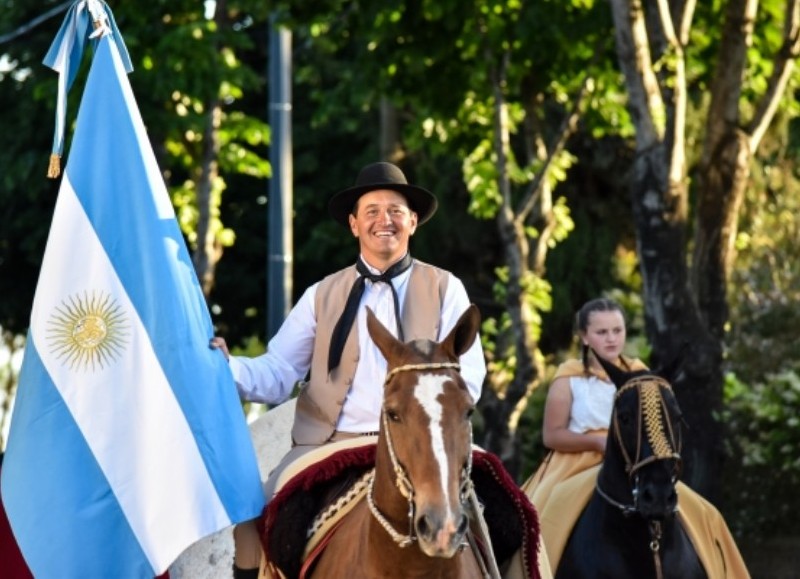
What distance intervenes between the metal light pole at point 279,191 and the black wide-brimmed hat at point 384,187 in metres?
9.80

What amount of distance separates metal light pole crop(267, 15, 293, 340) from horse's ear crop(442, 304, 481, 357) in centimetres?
1127

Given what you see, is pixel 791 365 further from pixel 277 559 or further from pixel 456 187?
pixel 277 559

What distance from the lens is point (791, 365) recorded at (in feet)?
70.4

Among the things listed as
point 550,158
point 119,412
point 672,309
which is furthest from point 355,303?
point 550,158

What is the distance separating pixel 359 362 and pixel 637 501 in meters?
2.74

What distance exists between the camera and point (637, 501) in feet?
36.1

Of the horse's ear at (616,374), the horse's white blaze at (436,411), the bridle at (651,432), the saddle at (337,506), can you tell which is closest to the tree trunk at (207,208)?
the horse's ear at (616,374)

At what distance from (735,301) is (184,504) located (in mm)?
16390

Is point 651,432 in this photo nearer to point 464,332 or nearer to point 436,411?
point 464,332

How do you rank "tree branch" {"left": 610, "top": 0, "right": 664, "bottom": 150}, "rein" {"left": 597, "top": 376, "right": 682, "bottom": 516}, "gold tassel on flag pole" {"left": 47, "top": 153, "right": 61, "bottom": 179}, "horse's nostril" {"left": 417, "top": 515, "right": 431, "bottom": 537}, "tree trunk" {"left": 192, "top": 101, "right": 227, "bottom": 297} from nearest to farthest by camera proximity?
"horse's nostril" {"left": 417, "top": 515, "right": 431, "bottom": 537} → "gold tassel on flag pole" {"left": 47, "top": 153, "right": 61, "bottom": 179} → "rein" {"left": 597, "top": 376, "right": 682, "bottom": 516} → "tree branch" {"left": 610, "top": 0, "right": 664, "bottom": 150} → "tree trunk" {"left": 192, "top": 101, "right": 227, "bottom": 297}

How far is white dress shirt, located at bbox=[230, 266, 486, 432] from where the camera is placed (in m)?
8.79

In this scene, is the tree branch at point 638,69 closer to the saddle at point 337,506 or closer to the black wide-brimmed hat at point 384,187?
the black wide-brimmed hat at point 384,187

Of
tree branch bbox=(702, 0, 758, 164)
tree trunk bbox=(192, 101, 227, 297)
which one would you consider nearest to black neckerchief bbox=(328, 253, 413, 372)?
tree branch bbox=(702, 0, 758, 164)

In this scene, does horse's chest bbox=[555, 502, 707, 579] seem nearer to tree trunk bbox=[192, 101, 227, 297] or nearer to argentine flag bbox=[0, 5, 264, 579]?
argentine flag bbox=[0, 5, 264, 579]
